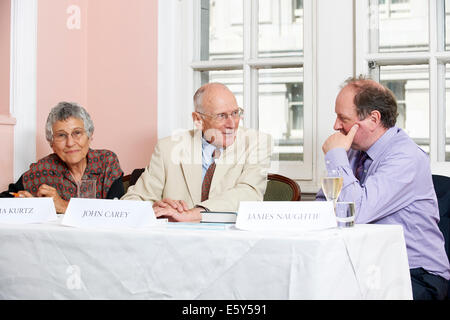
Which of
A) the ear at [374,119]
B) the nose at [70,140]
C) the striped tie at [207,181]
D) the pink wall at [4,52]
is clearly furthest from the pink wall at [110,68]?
the ear at [374,119]

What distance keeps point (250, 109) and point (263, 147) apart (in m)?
0.73

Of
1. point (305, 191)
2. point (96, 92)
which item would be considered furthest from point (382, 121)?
point (96, 92)

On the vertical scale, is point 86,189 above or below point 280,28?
below

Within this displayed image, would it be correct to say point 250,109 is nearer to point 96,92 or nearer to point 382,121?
point 96,92

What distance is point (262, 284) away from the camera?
128 centimetres

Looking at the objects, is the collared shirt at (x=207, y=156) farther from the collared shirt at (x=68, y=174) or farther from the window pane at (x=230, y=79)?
the window pane at (x=230, y=79)

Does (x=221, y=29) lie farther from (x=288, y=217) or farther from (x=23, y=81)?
(x=288, y=217)

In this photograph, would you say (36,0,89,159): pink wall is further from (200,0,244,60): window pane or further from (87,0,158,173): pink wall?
(200,0,244,60): window pane

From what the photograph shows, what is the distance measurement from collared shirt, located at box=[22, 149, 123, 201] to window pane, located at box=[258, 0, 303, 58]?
107 cm

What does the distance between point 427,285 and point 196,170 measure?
99 centimetres

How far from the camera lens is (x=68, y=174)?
2633 millimetres

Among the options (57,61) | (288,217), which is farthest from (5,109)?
(288,217)

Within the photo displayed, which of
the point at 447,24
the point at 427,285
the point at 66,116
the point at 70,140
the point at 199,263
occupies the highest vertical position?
the point at 447,24

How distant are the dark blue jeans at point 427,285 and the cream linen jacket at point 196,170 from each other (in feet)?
2.22
